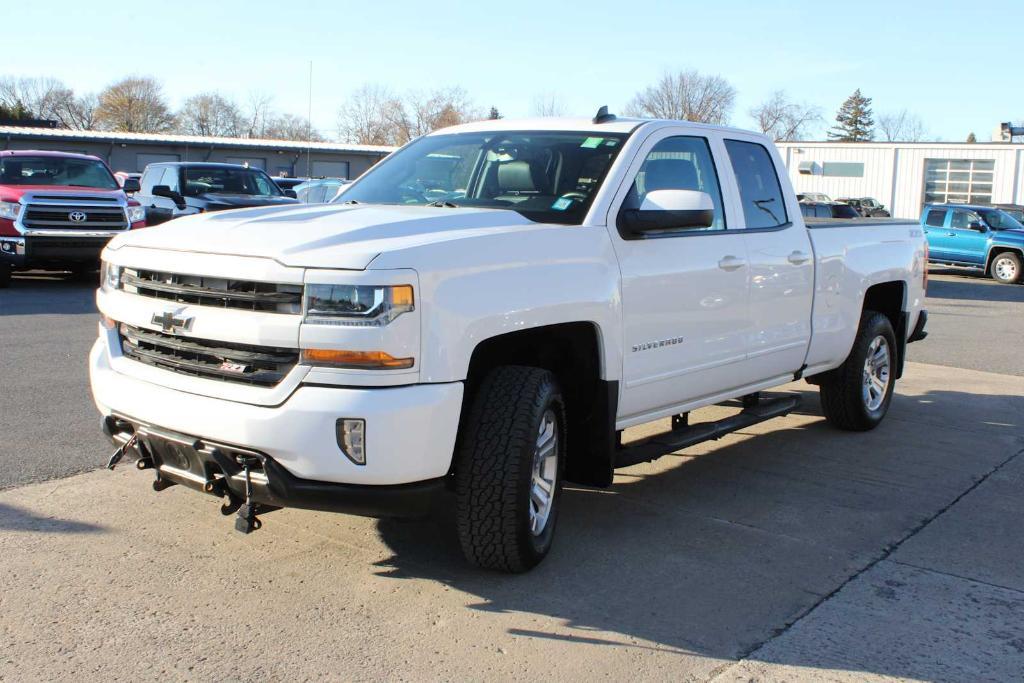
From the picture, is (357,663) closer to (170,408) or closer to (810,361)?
(170,408)

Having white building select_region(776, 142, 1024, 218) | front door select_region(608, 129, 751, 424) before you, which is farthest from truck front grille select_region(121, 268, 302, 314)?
white building select_region(776, 142, 1024, 218)

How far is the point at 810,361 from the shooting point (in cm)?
668

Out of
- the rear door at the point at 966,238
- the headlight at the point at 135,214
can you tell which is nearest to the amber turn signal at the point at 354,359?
the headlight at the point at 135,214

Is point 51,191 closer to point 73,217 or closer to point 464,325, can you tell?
point 73,217

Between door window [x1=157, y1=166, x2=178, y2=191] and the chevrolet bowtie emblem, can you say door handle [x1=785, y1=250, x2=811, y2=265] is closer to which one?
the chevrolet bowtie emblem

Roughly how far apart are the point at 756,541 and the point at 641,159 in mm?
1931

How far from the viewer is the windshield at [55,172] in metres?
15.5

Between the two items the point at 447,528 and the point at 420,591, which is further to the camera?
the point at 447,528

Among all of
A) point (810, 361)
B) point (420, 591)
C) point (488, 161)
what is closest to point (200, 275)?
point (420, 591)

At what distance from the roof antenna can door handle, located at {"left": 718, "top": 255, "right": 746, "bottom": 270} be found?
0.95m

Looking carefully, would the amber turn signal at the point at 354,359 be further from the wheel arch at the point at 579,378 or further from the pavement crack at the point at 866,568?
the pavement crack at the point at 866,568

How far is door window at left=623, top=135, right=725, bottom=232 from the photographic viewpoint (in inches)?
209

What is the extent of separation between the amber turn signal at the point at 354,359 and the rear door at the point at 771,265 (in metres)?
2.67

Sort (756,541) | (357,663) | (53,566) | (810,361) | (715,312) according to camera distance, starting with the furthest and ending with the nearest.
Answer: (810,361) → (715,312) → (756,541) → (53,566) → (357,663)
